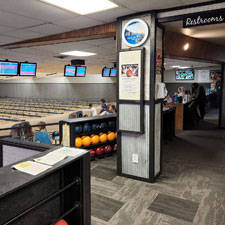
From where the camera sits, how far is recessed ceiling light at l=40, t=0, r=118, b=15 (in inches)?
103

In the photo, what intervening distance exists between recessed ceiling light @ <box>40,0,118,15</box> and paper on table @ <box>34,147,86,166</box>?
173 centimetres

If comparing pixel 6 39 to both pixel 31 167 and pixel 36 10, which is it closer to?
pixel 36 10

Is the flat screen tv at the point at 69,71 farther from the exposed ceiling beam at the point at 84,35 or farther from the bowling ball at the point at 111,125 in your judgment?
the bowling ball at the point at 111,125

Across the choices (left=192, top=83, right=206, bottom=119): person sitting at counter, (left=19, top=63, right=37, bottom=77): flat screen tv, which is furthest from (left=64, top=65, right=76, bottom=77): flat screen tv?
(left=192, top=83, right=206, bottom=119): person sitting at counter

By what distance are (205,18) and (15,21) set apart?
2.59 m

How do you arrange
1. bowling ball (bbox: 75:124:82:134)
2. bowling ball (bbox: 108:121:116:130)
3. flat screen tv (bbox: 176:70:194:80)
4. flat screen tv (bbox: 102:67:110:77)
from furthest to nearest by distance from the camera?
flat screen tv (bbox: 176:70:194:80) → flat screen tv (bbox: 102:67:110:77) → bowling ball (bbox: 108:121:116:130) → bowling ball (bbox: 75:124:82:134)

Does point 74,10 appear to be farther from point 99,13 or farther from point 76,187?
point 76,187

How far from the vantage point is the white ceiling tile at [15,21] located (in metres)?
3.07

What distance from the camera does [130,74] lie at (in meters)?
3.28

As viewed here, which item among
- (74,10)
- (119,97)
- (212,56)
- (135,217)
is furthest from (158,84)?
(212,56)

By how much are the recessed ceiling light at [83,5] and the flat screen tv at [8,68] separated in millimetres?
4324

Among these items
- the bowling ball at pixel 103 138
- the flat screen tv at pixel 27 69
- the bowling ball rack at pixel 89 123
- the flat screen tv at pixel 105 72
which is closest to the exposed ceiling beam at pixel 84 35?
the bowling ball rack at pixel 89 123

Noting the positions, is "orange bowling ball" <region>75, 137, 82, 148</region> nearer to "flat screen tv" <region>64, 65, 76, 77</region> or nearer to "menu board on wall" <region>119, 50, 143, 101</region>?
"menu board on wall" <region>119, 50, 143, 101</region>

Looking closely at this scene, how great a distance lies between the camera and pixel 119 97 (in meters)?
3.46
